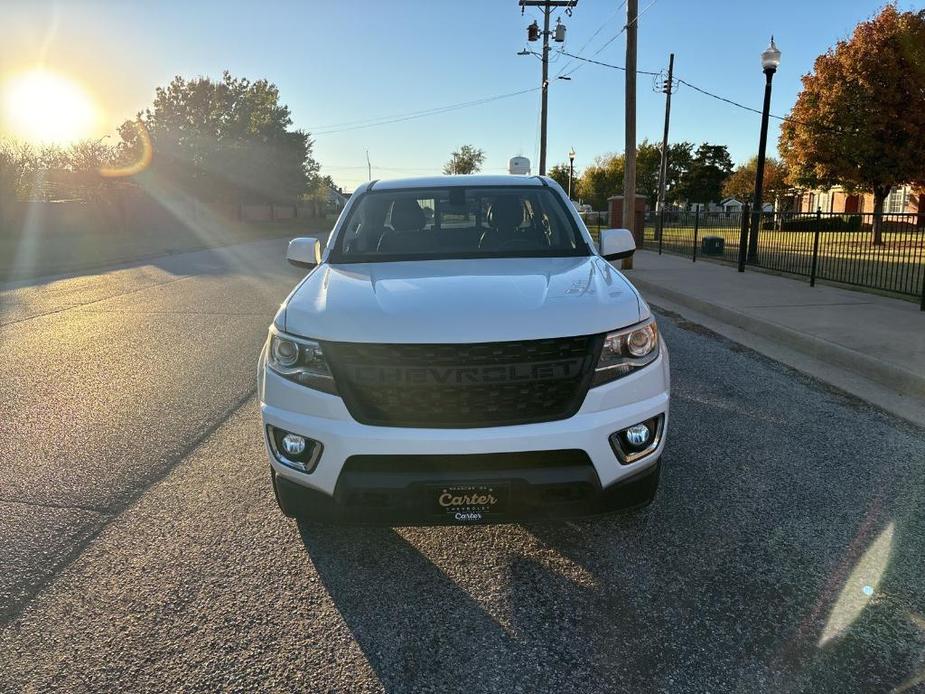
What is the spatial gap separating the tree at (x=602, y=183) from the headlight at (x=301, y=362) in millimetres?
63325

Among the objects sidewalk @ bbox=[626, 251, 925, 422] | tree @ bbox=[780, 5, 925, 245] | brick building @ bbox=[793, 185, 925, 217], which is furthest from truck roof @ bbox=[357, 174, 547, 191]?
brick building @ bbox=[793, 185, 925, 217]

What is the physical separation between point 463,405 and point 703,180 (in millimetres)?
84222

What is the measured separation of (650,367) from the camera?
2875 millimetres

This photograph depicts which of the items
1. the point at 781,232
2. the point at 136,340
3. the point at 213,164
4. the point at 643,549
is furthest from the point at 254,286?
the point at 213,164

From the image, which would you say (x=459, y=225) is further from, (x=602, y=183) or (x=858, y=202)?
(x=602, y=183)

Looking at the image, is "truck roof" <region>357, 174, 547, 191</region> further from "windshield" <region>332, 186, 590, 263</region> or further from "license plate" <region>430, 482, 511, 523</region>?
"license plate" <region>430, 482, 511, 523</region>

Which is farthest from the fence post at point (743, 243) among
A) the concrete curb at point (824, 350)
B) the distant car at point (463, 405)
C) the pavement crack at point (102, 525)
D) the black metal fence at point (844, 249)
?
the distant car at point (463, 405)

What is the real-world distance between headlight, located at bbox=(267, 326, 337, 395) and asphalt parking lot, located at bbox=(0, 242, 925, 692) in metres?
0.88

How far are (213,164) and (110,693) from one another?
53208 millimetres

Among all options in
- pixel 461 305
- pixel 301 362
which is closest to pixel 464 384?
pixel 461 305

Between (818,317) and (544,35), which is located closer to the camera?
(818,317)

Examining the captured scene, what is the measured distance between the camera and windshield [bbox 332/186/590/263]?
13.2ft

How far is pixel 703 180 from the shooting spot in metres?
79.3

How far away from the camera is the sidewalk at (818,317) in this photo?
6133 millimetres
